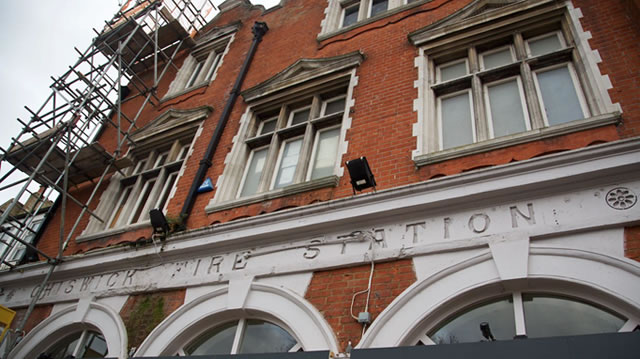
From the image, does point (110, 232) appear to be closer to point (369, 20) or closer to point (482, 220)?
point (369, 20)

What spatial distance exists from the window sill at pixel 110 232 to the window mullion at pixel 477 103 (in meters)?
5.68

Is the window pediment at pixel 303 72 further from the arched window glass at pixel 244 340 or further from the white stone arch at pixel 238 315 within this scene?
the arched window glass at pixel 244 340

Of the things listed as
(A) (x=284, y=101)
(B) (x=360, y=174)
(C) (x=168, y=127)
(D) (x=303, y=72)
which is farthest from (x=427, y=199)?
(C) (x=168, y=127)

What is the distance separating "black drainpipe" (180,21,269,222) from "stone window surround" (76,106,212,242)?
622 millimetres

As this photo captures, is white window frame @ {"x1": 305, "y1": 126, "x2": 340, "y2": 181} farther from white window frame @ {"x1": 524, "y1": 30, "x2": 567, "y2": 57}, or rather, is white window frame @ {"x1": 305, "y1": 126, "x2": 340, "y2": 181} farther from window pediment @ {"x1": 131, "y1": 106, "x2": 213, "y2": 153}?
white window frame @ {"x1": 524, "y1": 30, "x2": 567, "y2": 57}

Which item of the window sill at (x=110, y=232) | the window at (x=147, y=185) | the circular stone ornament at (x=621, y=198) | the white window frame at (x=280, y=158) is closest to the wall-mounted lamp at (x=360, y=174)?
the white window frame at (x=280, y=158)

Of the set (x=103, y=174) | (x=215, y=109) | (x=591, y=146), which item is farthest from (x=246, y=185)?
(x=591, y=146)

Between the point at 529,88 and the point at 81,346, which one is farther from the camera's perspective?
the point at 81,346

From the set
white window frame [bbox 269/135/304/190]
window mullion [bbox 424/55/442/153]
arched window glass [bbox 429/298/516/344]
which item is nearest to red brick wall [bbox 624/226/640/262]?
arched window glass [bbox 429/298/516/344]

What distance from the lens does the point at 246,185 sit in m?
7.78

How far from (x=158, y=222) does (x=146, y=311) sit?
1.39 m

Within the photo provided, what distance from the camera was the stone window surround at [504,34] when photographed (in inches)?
201

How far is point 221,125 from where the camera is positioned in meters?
8.74

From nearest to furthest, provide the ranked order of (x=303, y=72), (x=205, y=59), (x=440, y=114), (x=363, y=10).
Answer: (x=440, y=114)
(x=303, y=72)
(x=363, y=10)
(x=205, y=59)
